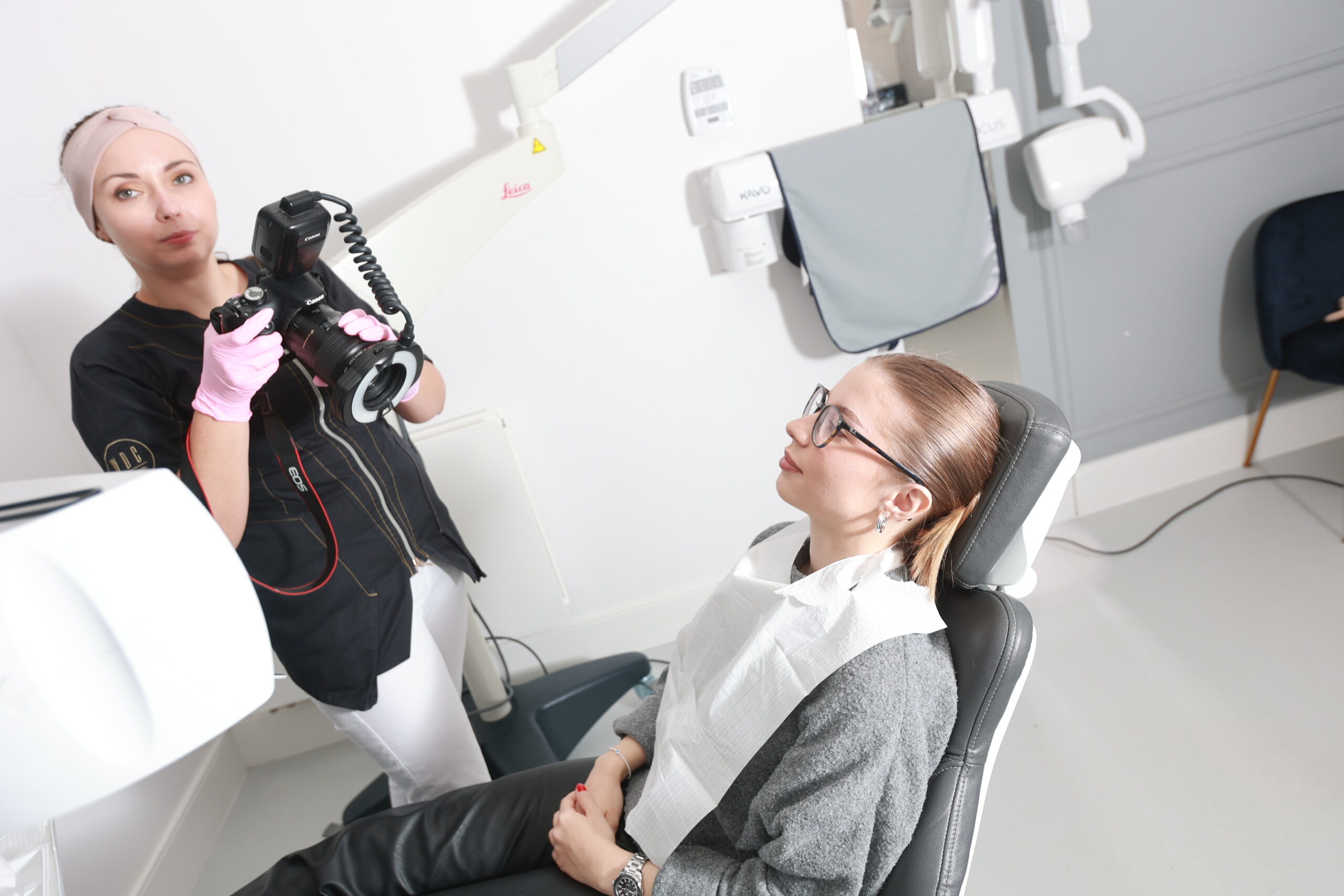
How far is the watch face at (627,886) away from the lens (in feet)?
3.09

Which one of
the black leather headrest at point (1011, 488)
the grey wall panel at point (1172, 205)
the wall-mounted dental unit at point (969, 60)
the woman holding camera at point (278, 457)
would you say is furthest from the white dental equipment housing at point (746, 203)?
the black leather headrest at point (1011, 488)

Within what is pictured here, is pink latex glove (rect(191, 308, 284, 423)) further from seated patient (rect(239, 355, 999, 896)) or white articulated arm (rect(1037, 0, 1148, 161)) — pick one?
white articulated arm (rect(1037, 0, 1148, 161))

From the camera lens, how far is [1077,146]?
1871 millimetres

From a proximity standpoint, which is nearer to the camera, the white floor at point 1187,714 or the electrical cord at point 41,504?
the electrical cord at point 41,504

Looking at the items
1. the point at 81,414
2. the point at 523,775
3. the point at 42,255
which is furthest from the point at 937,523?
the point at 42,255

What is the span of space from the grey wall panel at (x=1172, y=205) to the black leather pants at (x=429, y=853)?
1.70 m

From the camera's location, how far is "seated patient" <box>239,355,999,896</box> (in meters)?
0.86

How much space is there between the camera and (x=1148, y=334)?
7.18 ft

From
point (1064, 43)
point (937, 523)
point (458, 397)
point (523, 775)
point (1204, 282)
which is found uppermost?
point (1064, 43)

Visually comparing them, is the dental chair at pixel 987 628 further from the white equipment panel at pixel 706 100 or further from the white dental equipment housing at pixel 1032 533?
the white equipment panel at pixel 706 100

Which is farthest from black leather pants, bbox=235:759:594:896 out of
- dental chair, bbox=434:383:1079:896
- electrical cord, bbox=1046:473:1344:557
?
electrical cord, bbox=1046:473:1344:557

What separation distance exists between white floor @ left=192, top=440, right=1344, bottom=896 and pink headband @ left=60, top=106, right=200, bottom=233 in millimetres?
1459

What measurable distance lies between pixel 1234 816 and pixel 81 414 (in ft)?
6.27

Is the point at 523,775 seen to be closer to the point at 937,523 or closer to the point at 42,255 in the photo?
the point at 937,523
